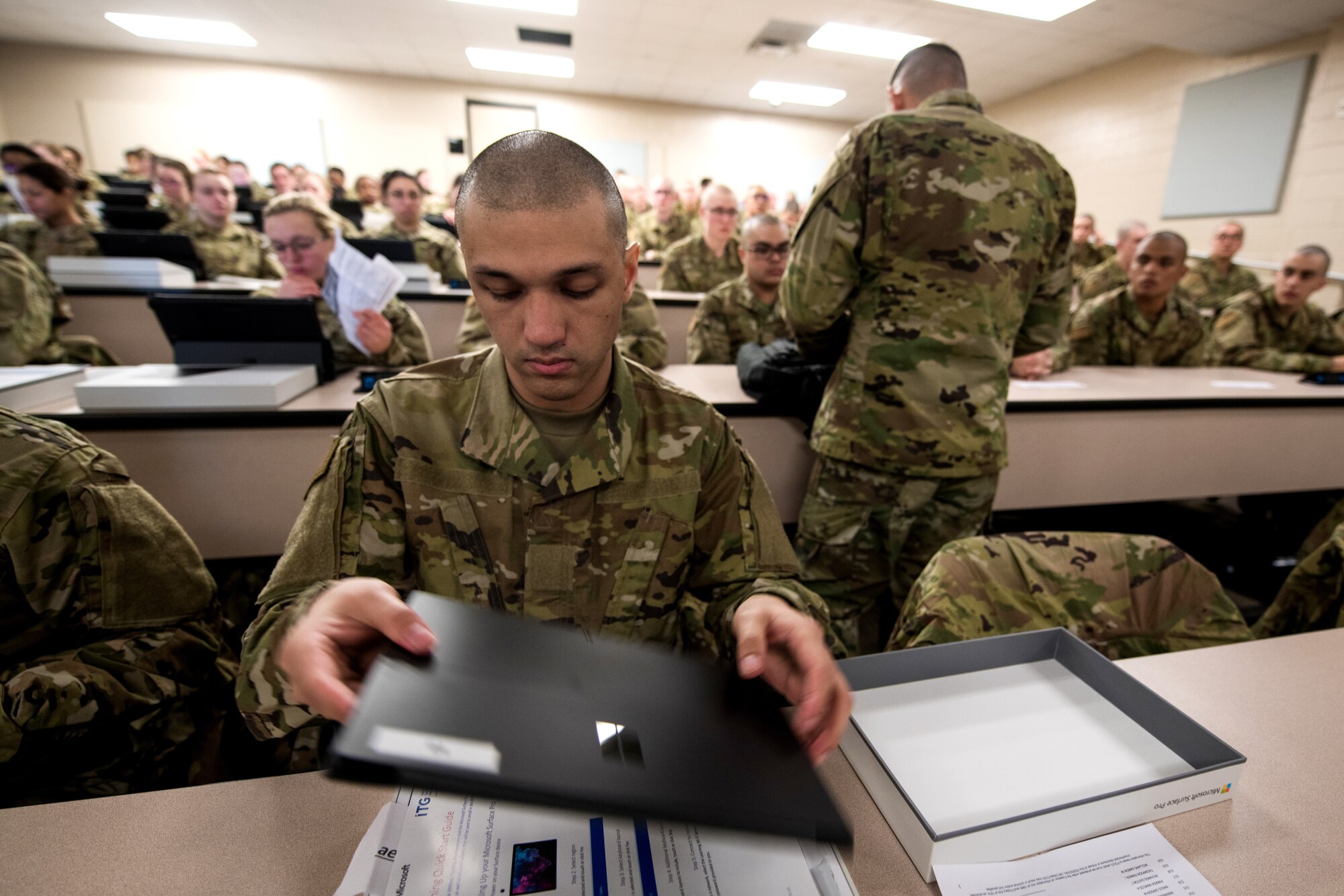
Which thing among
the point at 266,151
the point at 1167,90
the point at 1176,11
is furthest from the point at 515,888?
the point at 266,151

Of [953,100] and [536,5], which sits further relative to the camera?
[536,5]

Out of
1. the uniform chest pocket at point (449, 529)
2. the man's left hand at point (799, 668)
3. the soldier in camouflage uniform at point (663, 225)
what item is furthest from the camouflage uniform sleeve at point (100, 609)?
the soldier in camouflage uniform at point (663, 225)

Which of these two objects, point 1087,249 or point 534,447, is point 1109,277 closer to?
point 1087,249

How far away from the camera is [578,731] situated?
438mm

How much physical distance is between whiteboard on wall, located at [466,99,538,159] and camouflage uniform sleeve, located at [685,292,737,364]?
24.5 ft

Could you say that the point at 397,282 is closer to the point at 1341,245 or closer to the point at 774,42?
the point at 774,42

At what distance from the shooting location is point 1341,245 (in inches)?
191

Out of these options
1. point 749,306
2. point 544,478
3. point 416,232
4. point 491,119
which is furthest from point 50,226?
point 491,119

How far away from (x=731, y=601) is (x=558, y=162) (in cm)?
63

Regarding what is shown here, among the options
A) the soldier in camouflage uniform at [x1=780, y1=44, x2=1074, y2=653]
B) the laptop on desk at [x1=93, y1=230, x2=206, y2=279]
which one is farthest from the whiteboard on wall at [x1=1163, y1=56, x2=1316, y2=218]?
the laptop on desk at [x1=93, y1=230, x2=206, y2=279]

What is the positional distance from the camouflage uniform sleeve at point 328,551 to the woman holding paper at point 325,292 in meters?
1.33

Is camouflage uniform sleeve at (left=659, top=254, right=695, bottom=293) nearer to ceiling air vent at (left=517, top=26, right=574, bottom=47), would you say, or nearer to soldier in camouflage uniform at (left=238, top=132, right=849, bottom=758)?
ceiling air vent at (left=517, top=26, right=574, bottom=47)

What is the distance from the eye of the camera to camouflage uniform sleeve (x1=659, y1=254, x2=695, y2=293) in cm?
477

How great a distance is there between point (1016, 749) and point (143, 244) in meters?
3.83
